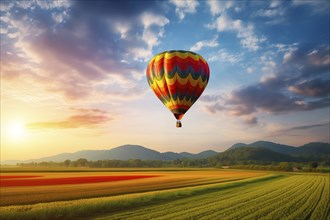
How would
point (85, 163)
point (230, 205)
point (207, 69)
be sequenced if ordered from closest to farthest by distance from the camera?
1. point (230, 205)
2. point (207, 69)
3. point (85, 163)

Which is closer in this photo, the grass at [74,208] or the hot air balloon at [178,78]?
the grass at [74,208]

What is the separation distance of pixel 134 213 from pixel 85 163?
154761 millimetres

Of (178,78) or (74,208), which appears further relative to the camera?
(178,78)

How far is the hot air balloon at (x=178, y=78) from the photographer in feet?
101

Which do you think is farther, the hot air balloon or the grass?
the hot air balloon

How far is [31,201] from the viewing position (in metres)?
26.5

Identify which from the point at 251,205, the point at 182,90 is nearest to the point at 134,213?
the point at 251,205

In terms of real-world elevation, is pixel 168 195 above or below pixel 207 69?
below

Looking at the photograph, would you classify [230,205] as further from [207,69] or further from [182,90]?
[207,69]

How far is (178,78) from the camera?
30.8 metres

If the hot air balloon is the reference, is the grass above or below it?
below

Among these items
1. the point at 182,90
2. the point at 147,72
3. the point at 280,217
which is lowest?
the point at 280,217

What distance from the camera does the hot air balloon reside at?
30.8 meters

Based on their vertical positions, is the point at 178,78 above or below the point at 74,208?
above
